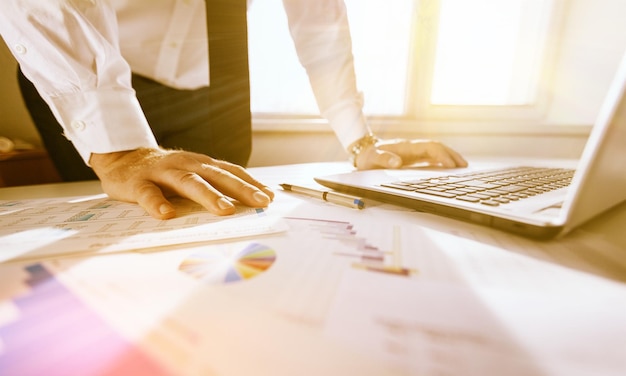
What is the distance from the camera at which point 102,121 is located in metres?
0.47

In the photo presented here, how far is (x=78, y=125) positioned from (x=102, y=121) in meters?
0.06

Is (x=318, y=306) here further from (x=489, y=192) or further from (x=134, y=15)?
(x=134, y=15)

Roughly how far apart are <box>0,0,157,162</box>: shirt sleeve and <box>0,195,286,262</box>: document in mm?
131

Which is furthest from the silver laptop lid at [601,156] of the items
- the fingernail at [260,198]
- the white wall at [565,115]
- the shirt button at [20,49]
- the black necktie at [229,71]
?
the white wall at [565,115]

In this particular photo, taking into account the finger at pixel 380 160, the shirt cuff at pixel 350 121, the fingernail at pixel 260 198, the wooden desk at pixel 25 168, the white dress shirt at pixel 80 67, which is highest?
the white dress shirt at pixel 80 67

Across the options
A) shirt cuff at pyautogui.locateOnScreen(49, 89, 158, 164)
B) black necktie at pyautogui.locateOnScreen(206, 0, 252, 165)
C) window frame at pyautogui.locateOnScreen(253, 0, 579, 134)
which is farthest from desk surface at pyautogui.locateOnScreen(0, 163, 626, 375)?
window frame at pyautogui.locateOnScreen(253, 0, 579, 134)

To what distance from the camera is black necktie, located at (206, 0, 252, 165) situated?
847 millimetres

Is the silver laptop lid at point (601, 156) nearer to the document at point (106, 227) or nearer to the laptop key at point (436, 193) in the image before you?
the laptop key at point (436, 193)

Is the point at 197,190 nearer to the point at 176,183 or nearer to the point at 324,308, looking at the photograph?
the point at 176,183

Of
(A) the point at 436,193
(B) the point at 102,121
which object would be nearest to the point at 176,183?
(B) the point at 102,121

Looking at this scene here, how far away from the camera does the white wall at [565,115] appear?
124 cm

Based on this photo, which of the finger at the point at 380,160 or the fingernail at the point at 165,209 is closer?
the fingernail at the point at 165,209

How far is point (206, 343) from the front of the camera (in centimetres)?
14

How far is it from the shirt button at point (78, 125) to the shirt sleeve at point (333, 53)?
2.12 ft
